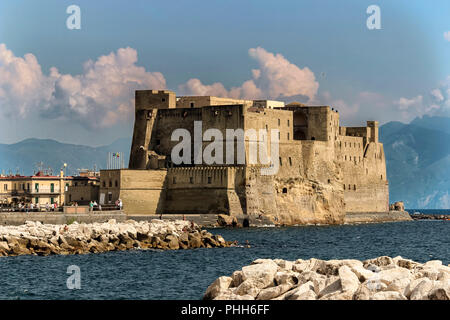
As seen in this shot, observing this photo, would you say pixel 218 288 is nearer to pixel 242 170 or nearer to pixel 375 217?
pixel 242 170

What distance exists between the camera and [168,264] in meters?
39.5

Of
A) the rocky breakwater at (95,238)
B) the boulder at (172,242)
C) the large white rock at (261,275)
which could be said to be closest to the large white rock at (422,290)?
the large white rock at (261,275)

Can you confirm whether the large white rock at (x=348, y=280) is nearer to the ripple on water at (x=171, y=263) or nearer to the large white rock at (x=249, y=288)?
the large white rock at (x=249, y=288)

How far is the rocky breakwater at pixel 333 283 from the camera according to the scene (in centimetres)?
2195

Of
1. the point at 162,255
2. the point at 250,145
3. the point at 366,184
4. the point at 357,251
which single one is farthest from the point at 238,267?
the point at 366,184

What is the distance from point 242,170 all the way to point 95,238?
24.7 m

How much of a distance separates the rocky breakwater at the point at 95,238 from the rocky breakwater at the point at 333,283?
1837cm

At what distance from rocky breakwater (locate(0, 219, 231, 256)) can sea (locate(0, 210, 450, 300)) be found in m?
1.25

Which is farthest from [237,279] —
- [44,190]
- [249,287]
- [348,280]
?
[44,190]

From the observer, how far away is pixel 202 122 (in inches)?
2879

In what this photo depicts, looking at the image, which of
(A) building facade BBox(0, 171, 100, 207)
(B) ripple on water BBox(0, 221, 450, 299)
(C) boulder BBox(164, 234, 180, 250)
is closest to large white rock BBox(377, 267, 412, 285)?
(B) ripple on water BBox(0, 221, 450, 299)

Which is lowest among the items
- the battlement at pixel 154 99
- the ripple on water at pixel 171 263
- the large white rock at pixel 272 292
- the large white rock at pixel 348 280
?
the ripple on water at pixel 171 263

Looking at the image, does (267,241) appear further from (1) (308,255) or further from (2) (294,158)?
(2) (294,158)

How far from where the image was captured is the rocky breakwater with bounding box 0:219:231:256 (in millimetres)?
42594
